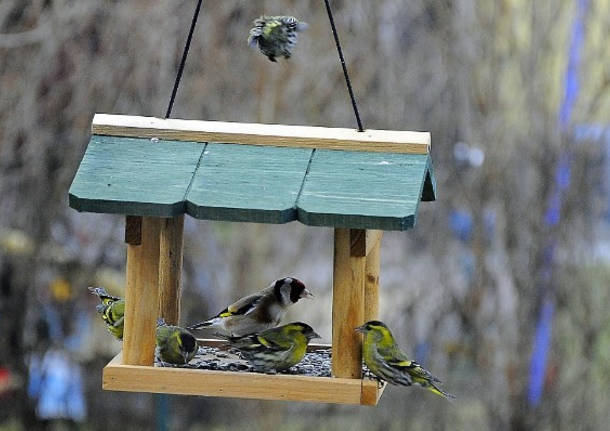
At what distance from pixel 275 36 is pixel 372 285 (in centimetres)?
90

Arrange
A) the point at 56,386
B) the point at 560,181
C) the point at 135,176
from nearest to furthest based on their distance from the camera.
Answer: the point at 135,176 → the point at 560,181 → the point at 56,386

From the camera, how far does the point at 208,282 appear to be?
6871mm

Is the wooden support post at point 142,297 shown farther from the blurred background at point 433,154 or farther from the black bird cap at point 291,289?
the blurred background at point 433,154

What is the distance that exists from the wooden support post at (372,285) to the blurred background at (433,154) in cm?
286

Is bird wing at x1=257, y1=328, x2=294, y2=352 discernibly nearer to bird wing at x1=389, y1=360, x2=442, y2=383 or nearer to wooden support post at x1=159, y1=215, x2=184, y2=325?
bird wing at x1=389, y1=360, x2=442, y2=383

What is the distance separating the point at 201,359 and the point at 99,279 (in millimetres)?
3429

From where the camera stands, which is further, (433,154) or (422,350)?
(422,350)

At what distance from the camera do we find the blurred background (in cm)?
655

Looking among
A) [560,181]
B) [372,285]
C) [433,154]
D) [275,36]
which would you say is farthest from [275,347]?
[560,181]

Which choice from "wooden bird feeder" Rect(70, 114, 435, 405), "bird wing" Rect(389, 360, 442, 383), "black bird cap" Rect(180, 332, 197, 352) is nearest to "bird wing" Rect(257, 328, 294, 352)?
"wooden bird feeder" Rect(70, 114, 435, 405)

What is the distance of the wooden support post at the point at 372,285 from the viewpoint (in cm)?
381

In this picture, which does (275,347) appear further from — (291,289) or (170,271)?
(170,271)

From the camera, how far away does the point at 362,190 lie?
10.5ft

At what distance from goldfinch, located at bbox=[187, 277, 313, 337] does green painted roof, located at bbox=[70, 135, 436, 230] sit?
538 millimetres
